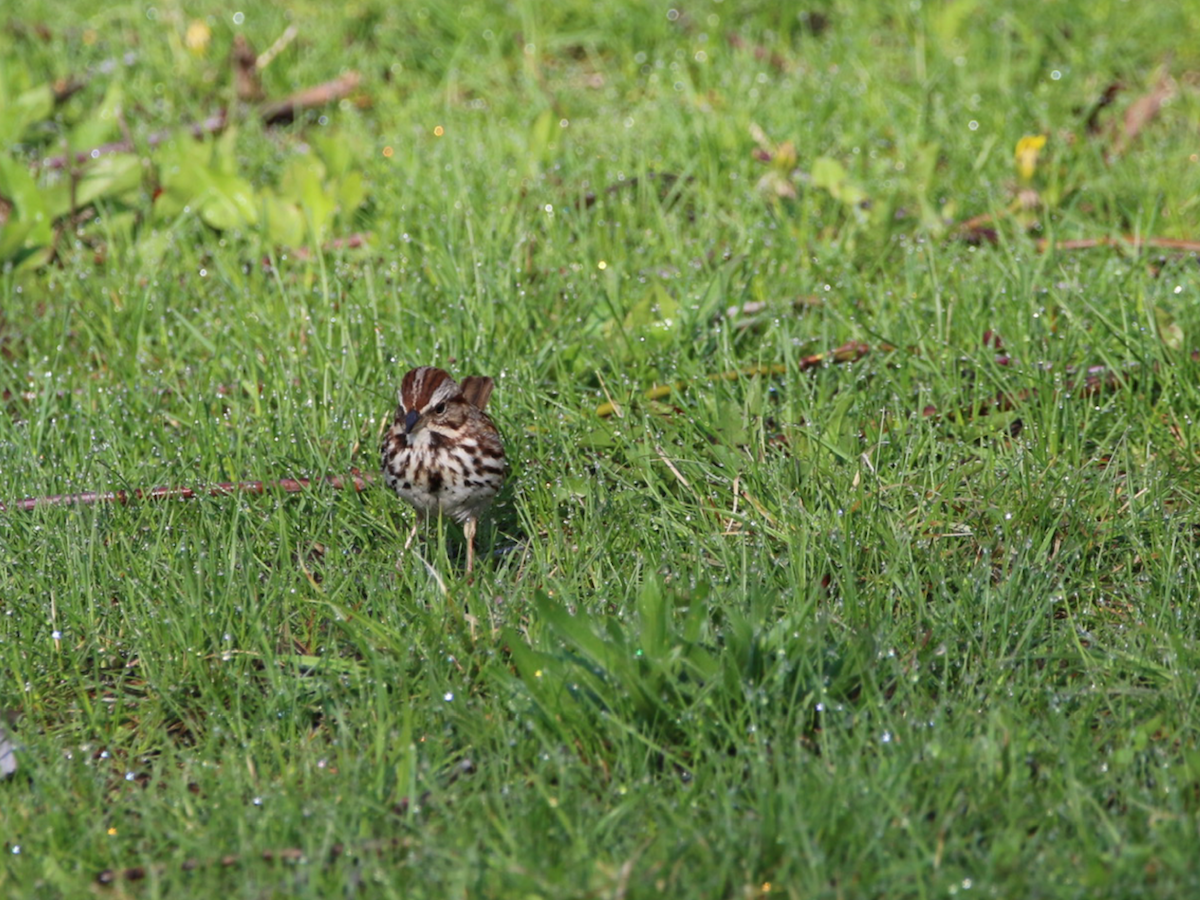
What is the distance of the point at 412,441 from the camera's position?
13.8 ft

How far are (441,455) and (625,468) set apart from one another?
0.74 m

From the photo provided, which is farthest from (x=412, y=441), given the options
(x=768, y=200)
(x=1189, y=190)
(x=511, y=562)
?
(x=1189, y=190)

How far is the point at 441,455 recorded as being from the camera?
4.16m

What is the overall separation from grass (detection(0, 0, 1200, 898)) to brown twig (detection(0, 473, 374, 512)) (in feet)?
0.14

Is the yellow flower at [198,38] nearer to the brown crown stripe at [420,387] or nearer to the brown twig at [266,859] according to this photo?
the brown crown stripe at [420,387]

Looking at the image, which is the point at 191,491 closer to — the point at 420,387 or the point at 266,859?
the point at 420,387

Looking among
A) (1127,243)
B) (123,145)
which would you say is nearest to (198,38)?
(123,145)

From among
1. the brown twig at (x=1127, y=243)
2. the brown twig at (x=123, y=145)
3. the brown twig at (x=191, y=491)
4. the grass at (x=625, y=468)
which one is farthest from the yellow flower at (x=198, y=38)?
the brown twig at (x=1127, y=243)

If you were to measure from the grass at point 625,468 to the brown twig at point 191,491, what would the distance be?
4 centimetres

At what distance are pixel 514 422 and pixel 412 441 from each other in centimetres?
70

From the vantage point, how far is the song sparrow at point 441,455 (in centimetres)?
416

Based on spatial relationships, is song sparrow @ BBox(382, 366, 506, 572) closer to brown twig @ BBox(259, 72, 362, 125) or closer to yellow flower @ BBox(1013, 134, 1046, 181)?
yellow flower @ BBox(1013, 134, 1046, 181)

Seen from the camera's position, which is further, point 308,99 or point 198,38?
point 198,38

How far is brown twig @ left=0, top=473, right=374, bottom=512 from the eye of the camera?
4359mm
